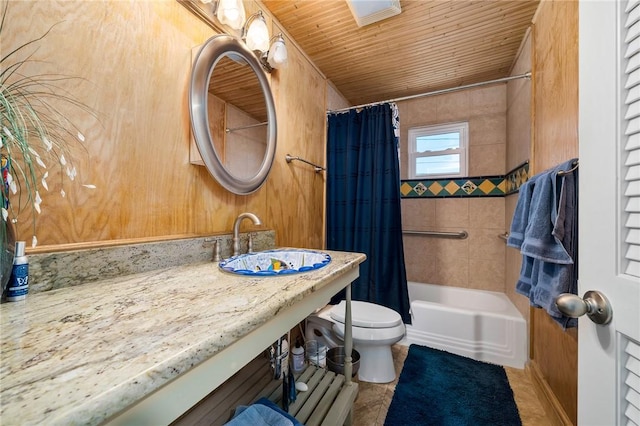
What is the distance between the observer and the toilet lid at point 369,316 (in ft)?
4.99

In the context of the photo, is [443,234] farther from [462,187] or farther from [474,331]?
[474,331]

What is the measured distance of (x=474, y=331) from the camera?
178 cm

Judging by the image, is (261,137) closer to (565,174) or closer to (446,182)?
(565,174)

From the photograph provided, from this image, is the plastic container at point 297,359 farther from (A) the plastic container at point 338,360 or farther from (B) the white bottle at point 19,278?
(B) the white bottle at point 19,278

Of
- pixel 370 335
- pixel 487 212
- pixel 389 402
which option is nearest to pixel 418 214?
pixel 487 212

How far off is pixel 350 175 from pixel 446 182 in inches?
42.4

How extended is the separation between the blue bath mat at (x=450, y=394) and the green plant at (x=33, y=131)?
1606 mm

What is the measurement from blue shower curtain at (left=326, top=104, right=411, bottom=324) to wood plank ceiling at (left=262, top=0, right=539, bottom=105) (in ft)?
1.24

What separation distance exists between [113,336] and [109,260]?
0.45 m

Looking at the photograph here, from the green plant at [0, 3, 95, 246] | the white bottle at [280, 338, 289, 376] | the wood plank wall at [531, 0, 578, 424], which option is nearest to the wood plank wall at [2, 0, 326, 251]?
the green plant at [0, 3, 95, 246]

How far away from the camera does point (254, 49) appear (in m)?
1.35

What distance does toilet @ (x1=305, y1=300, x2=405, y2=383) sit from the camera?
1.51 metres

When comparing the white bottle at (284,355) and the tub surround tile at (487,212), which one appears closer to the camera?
the white bottle at (284,355)

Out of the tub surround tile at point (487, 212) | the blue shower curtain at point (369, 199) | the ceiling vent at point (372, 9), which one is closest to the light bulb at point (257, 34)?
the ceiling vent at point (372, 9)
